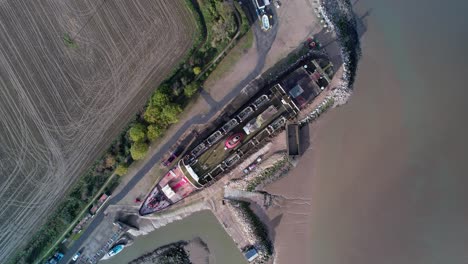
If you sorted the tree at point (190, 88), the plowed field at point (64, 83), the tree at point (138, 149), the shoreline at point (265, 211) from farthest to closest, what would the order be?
the shoreline at point (265, 211) → the plowed field at point (64, 83) → the tree at point (190, 88) → the tree at point (138, 149)

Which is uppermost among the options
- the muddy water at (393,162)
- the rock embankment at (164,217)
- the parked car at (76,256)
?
the parked car at (76,256)

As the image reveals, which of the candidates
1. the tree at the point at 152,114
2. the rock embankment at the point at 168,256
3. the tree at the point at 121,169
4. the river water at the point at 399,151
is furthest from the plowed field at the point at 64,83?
the river water at the point at 399,151

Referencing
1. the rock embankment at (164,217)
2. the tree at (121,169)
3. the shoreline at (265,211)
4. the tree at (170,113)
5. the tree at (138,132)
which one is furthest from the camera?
the rock embankment at (164,217)

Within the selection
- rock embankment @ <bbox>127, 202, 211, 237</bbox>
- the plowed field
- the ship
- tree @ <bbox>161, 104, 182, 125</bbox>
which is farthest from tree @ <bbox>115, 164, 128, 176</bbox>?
the ship

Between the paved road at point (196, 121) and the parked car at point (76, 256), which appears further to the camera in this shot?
the paved road at point (196, 121)

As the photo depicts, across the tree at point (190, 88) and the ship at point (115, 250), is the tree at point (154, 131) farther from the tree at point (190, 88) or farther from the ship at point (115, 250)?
the ship at point (115, 250)

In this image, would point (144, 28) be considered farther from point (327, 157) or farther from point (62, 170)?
point (327, 157)

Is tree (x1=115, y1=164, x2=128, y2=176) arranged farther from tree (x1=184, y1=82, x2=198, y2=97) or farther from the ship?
tree (x1=184, y1=82, x2=198, y2=97)

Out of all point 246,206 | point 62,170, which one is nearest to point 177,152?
point 246,206
